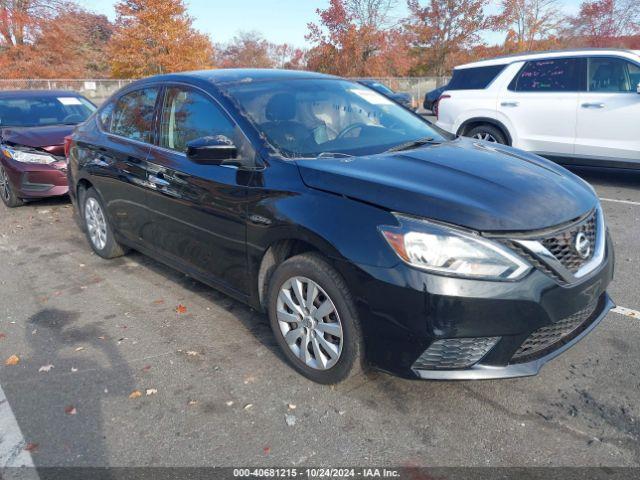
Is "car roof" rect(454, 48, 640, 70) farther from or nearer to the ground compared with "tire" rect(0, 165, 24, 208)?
farther from the ground

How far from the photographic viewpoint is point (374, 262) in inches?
104

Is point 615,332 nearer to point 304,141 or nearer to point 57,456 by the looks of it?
point 304,141

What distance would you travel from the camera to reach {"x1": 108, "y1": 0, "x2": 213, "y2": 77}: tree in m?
28.5

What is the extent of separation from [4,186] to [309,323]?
21.5ft

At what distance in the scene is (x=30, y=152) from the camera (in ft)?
23.8

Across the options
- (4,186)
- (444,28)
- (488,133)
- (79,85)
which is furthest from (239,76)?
(444,28)

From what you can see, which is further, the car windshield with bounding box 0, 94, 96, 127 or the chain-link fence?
the chain-link fence

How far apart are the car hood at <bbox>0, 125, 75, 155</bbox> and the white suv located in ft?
19.5

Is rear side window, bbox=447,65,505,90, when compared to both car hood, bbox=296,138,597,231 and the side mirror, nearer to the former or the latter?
car hood, bbox=296,138,597,231

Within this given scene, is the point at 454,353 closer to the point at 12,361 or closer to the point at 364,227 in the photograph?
the point at 364,227

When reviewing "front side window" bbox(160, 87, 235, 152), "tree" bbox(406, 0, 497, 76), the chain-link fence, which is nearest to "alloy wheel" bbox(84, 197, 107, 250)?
"front side window" bbox(160, 87, 235, 152)

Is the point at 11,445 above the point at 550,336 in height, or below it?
below

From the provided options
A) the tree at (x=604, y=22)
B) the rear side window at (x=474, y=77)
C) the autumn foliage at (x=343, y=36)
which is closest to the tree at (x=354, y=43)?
the autumn foliage at (x=343, y=36)

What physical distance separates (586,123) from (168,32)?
85.3 ft
